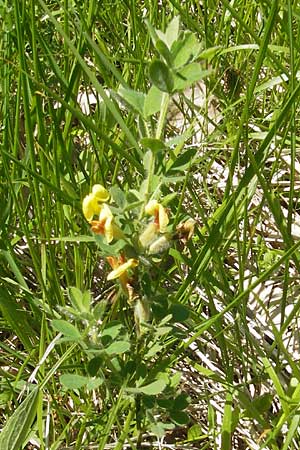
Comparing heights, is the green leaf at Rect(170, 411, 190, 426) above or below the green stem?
below

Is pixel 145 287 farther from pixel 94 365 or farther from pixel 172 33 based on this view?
pixel 172 33

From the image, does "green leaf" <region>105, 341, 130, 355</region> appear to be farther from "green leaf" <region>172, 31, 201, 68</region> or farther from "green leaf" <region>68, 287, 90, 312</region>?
"green leaf" <region>172, 31, 201, 68</region>

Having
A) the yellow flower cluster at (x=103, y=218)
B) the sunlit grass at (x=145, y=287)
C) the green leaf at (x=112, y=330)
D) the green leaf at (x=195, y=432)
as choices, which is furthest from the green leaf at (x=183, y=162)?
the green leaf at (x=195, y=432)

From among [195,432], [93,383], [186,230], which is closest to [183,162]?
[186,230]

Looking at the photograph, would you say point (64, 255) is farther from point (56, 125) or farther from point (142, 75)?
point (142, 75)

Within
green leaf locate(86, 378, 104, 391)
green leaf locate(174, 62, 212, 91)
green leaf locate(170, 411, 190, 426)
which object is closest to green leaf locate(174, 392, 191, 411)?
green leaf locate(170, 411, 190, 426)
